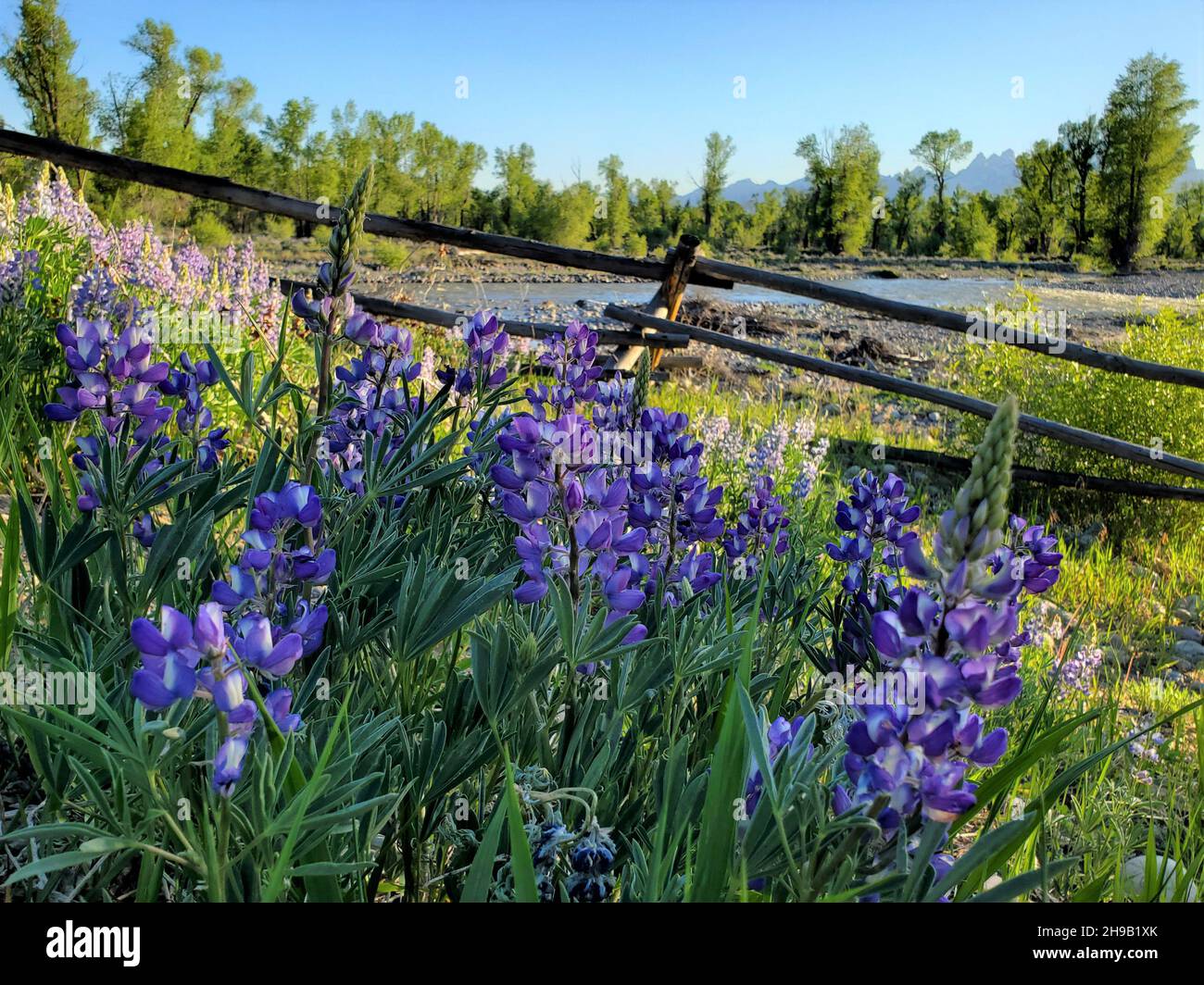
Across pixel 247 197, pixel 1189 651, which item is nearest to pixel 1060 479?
pixel 1189 651

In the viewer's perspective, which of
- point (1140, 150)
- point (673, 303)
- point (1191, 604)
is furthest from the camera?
point (1140, 150)

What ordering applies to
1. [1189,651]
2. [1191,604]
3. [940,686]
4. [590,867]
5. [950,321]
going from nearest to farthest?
1. [940,686]
2. [590,867]
3. [1189,651]
4. [1191,604]
5. [950,321]

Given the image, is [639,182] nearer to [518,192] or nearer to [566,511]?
[518,192]

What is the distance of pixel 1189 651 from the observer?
12.7 feet

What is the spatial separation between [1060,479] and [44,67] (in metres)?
32.3

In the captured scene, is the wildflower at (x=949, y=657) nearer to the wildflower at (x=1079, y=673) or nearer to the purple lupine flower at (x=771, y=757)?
the purple lupine flower at (x=771, y=757)

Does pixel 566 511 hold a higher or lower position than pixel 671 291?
lower

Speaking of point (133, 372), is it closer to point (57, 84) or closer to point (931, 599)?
point (931, 599)

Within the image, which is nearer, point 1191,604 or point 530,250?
point 1191,604

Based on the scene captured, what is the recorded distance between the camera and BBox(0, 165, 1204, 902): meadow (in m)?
0.77

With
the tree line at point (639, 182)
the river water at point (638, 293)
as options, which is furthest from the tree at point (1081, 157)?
the river water at point (638, 293)

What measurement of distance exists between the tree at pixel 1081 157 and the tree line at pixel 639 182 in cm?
11

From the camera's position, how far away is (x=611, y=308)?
6016mm
